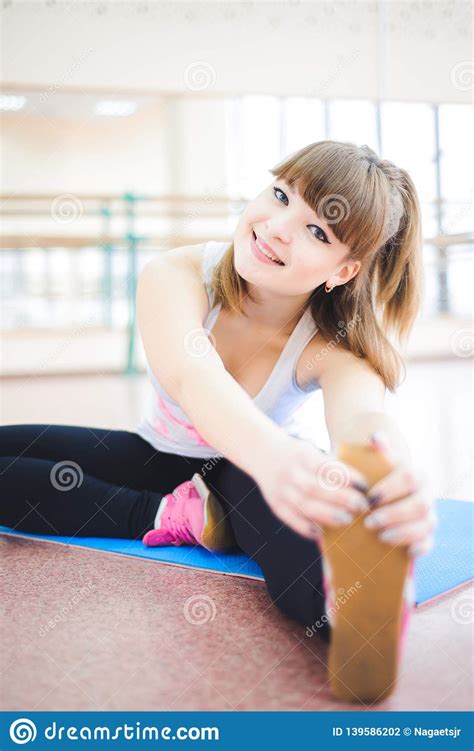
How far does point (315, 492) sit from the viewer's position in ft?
2.29

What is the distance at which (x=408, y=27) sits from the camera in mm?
5742

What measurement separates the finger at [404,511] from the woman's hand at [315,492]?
0.06 ft

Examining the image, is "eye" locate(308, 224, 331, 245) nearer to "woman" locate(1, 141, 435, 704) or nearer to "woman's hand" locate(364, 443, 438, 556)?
"woman" locate(1, 141, 435, 704)

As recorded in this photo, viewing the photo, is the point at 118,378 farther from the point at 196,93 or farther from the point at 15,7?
the point at 15,7

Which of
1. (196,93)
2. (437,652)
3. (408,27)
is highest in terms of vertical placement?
(408,27)

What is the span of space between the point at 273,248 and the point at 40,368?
179 inches

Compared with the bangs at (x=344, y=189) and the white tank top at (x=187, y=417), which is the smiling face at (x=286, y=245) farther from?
the white tank top at (x=187, y=417)

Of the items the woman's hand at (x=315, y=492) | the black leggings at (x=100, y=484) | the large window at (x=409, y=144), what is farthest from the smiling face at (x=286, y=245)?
the large window at (x=409, y=144)

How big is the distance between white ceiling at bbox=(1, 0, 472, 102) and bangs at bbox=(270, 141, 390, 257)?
15.5 ft

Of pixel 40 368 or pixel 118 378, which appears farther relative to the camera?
pixel 40 368

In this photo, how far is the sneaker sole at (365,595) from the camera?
713 millimetres

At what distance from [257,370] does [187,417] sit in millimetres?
146
